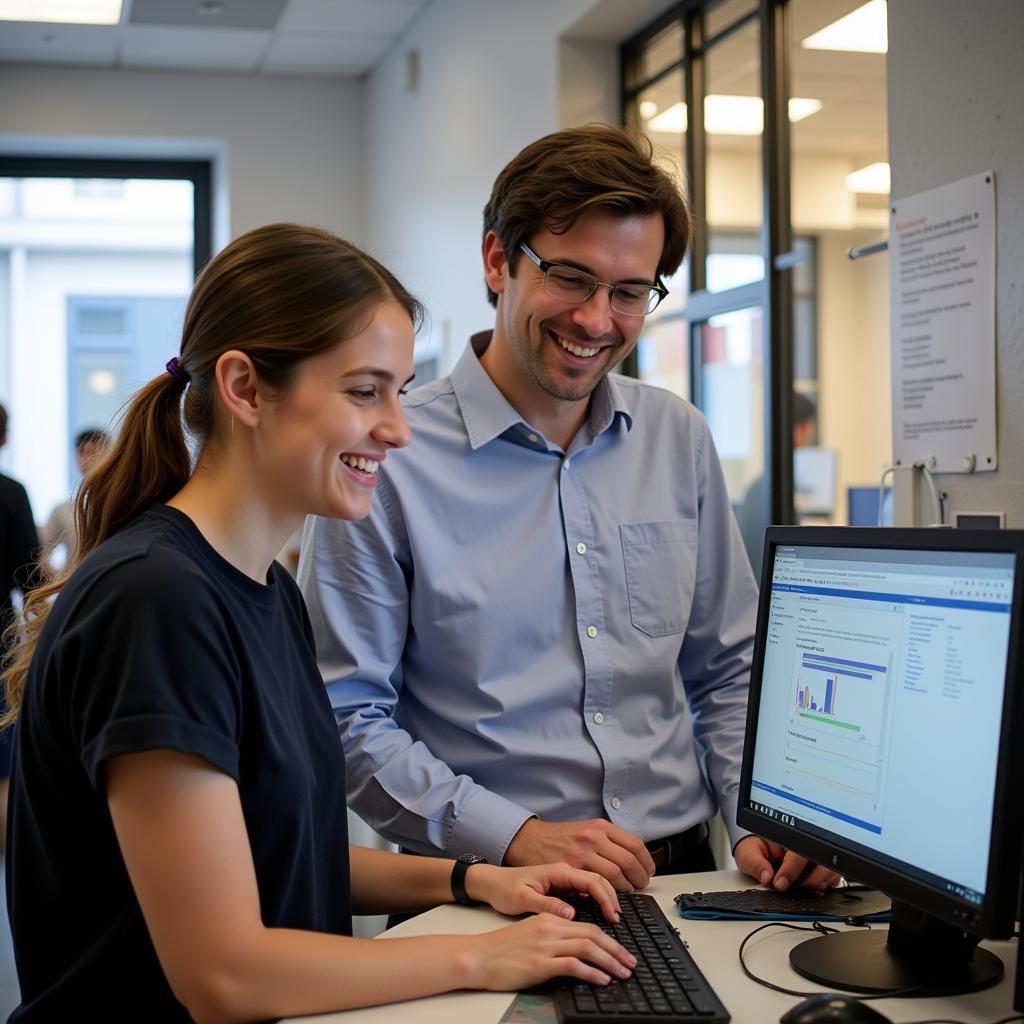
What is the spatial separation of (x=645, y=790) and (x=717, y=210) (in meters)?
2.47

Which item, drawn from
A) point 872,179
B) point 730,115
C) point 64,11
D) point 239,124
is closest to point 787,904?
point 872,179

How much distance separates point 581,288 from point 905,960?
924mm

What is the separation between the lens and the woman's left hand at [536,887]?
4.30 ft

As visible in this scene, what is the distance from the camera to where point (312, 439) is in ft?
4.03

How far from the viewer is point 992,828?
1.02 meters

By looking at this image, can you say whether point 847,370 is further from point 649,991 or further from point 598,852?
point 649,991

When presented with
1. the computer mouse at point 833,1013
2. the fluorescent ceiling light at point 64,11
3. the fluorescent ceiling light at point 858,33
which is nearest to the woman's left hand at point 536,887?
the computer mouse at point 833,1013

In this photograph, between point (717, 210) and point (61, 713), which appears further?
point (717, 210)

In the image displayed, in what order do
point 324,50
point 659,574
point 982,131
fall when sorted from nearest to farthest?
1. point 659,574
2. point 982,131
3. point 324,50

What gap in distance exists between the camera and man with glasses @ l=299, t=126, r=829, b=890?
1.64m

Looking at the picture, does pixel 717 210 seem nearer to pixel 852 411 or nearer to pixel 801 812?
pixel 801 812

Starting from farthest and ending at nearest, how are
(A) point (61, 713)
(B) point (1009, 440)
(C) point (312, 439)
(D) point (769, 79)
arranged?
(D) point (769, 79), (B) point (1009, 440), (C) point (312, 439), (A) point (61, 713)

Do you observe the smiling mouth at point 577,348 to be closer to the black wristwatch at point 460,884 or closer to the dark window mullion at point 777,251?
the black wristwatch at point 460,884

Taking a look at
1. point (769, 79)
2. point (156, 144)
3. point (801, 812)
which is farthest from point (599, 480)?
point (156, 144)
